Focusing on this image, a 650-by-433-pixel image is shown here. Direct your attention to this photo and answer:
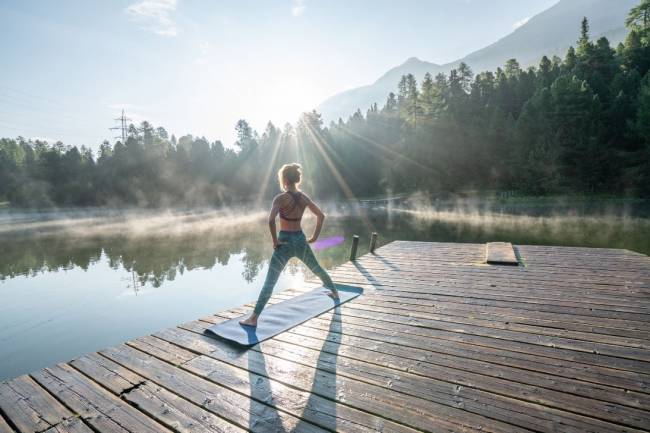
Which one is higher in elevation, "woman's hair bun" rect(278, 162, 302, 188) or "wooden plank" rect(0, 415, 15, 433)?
"woman's hair bun" rect(278, 162, 302, 188)

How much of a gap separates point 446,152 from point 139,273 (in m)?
49.1

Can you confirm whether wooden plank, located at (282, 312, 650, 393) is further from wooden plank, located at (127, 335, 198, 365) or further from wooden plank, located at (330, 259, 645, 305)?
wooden plank, located at (330, 259, 645, 305)

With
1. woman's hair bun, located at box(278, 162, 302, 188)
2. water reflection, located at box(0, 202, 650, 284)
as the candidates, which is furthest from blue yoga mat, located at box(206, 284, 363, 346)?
water reflection, located at box(0, 202, 650, 284)

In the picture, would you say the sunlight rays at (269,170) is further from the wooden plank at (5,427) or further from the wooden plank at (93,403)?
the wooden plank at (5,427)

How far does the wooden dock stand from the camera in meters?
2.50

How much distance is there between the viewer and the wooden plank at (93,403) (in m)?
2.52

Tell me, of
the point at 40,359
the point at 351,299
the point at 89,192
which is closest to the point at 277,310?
the point at 351,299

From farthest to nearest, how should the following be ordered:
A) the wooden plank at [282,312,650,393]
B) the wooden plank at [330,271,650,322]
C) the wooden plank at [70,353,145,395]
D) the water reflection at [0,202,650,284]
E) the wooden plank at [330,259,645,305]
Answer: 1. the water reflection at [0,202,650,284]
2. the wooden plank at [330,259,645,305]
3. the wooden plank at [330,271,650,322]
4. the wooden plank at [70,353,145,395]
5. the wooden plank at [282,312,650,393]

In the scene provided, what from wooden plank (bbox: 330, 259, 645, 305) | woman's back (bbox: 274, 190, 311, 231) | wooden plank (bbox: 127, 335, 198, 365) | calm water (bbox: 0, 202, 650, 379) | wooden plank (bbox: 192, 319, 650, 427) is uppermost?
woman's back (bbox: 274, 190, 311, 231)

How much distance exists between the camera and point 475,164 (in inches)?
2019

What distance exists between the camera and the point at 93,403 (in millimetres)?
2807

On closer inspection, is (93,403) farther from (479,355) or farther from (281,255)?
(479,355)

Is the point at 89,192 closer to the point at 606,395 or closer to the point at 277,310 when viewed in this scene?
the point at 277,310

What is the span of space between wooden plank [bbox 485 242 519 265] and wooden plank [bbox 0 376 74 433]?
7.30 m
